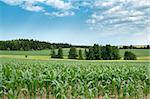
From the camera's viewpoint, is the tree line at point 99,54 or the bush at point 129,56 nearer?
the tree line at point 99,54

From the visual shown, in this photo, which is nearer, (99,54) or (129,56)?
(99,54)

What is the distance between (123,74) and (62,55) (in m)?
14.2

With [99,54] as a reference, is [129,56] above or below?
below

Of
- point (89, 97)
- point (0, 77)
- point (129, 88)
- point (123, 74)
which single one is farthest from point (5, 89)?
point (123, 74)

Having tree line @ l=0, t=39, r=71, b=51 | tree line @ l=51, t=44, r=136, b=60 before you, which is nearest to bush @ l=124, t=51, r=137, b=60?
tree line @ l=51, t=44, r=136, b=60

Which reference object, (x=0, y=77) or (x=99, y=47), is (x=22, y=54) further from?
(x=0, y=77)

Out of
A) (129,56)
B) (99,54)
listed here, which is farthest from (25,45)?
(129,56)

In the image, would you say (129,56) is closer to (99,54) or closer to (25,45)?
(99,54)

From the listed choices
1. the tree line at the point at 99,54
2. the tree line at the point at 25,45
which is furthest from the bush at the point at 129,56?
the tree line at the point at 25,45

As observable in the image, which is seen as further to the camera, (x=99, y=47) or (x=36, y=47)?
(x=36, y=47)

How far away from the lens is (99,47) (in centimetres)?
1998

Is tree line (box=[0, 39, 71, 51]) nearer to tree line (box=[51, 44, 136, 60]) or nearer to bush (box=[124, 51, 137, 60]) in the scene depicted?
tree line (box=[51, 44, 136, 60])

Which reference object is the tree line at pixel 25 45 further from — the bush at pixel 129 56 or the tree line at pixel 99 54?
the bush at pixel 129 56

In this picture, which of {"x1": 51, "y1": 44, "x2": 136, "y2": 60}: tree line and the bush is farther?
the bush
